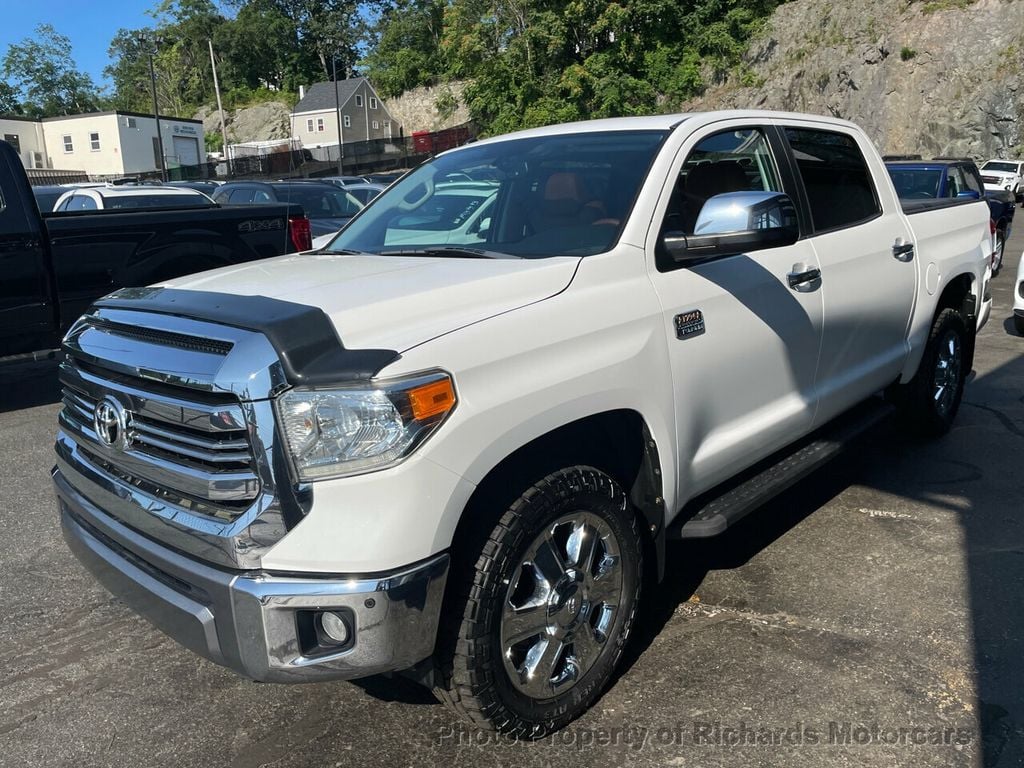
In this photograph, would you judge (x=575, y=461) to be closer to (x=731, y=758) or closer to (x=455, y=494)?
(x=455, y=494)

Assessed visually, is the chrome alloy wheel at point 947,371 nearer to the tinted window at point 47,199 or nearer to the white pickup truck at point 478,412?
the white pickup truck at point 478,412

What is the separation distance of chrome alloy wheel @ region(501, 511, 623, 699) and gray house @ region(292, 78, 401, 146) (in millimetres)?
75758

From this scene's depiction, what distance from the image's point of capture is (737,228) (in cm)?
301

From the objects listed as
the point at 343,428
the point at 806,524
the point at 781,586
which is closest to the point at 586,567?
the point at 343,428

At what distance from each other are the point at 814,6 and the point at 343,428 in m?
45.1

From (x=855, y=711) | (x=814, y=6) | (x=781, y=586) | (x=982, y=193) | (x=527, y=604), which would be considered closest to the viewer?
(x=527, y=604)

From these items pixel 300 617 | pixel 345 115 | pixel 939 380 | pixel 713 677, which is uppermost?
pixel 345 115

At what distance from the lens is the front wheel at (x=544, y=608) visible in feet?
7.95

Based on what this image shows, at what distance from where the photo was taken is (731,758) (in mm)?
2646

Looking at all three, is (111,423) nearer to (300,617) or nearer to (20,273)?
(300,617)

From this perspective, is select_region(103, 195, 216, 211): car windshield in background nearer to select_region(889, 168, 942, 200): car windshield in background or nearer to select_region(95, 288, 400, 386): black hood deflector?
select_region(889, 168, 942, 200): car windshield in background

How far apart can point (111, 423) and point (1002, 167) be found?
34675 millimetres

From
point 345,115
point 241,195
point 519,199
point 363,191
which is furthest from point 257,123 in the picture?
point 519,199

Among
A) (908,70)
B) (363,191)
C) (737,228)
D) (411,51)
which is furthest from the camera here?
(411,51)
